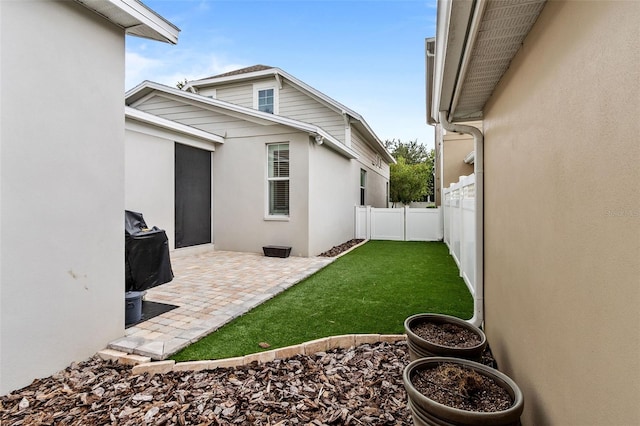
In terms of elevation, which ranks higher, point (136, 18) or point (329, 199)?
point (136, 18)

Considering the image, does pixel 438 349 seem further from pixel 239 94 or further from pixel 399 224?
pixel 239 94

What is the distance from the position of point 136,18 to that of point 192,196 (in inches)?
233

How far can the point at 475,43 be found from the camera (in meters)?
2.10

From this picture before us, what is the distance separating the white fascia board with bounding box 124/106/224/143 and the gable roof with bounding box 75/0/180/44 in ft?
9.00

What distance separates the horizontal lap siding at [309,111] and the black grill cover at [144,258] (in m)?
8.27

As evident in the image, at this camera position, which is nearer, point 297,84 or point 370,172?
point 297,84

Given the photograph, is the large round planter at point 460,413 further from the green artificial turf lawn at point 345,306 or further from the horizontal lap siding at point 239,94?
the horizontal lap siding at point 239,94

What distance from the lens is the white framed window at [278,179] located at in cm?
876

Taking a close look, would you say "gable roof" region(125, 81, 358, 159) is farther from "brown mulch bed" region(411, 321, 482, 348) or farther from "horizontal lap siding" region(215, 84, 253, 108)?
"brown mulch bed" region(411, 321, 482, 348)

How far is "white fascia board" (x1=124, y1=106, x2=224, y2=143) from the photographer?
6.72m

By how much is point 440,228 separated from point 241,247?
7.21 m

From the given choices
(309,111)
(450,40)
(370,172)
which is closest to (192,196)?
(309,111)

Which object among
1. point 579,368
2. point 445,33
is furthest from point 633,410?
point 445,33

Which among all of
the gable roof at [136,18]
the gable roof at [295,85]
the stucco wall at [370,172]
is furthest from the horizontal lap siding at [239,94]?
the gable roof at [136,18]
